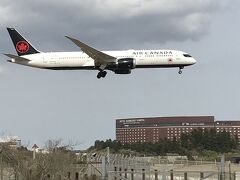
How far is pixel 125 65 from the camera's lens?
52875 millimetres

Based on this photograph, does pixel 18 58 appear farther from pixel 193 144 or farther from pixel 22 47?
pixel 193 144

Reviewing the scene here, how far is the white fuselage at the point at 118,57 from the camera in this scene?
5472 centimetres

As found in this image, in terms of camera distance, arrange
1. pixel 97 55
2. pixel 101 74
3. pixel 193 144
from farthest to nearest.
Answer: pixel 193 144
pixel 101 74
pixel 97 55

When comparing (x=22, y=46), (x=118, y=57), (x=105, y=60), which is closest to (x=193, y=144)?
(x=22, y=46)

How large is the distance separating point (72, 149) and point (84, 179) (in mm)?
8072

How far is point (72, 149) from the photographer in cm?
3769

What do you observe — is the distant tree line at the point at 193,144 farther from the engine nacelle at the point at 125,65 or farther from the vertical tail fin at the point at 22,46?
the engine nacelle at the point at 125,65

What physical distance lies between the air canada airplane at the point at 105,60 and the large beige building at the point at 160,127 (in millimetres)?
130779

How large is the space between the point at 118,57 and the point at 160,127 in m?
134

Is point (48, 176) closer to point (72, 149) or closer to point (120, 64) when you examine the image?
point (72, 149)

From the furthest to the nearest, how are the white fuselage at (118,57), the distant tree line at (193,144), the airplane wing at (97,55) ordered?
1. the distant tree line at (193,144)
2. the airplane wing at (97,55)
3. the white fuselage at (118,57)

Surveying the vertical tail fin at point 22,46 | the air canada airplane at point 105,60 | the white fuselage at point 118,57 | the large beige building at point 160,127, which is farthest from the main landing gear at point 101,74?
the large beige building at point 160,127

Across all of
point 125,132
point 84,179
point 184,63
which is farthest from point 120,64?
point 125,132

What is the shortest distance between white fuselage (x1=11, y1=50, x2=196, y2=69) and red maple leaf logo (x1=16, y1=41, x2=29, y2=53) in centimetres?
352
